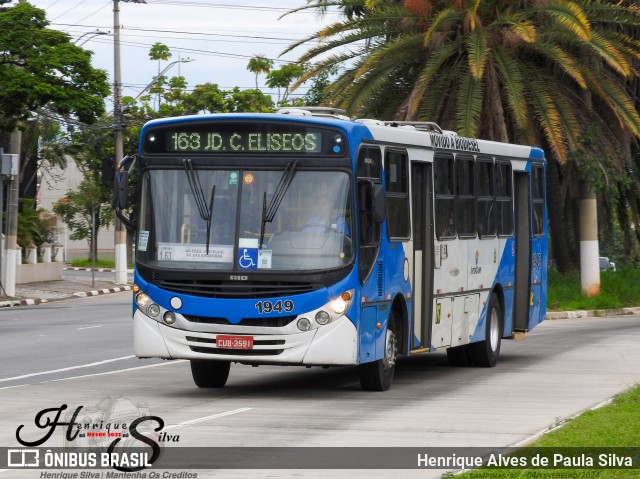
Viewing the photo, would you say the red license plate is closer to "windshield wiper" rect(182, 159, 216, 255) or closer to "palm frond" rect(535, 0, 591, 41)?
"windshield wiper" rect(182, 159, 216, 255)

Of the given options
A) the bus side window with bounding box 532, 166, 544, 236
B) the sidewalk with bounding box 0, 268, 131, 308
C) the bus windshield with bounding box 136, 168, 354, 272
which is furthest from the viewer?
the sidewalk with bounding box 0, 268, 131, 308

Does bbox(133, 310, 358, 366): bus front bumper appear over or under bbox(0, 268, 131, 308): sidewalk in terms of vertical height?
over

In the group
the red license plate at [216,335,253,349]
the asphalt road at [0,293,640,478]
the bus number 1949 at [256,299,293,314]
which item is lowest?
the asphalt road at [0,293,640,478]

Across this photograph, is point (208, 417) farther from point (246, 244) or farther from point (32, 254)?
point (32, 254)

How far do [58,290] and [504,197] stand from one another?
1263 inches

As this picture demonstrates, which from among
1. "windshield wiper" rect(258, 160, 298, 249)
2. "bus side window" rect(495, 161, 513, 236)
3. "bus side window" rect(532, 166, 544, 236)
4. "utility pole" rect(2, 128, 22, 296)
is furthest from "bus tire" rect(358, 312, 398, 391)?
"utility pole" rect(2, 128, 22, 296)

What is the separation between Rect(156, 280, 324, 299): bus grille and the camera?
1488cm

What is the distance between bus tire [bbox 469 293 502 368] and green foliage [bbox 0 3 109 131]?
2259cm

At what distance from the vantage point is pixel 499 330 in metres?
20.8

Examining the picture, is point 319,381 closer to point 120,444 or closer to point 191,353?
point 191,353

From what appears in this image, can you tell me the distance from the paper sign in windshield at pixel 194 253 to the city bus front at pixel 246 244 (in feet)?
0.04

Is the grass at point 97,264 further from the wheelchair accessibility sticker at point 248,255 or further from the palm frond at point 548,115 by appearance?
the wheelchair accessibility sticker at point 248,255

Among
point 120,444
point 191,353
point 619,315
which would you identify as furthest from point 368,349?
point 619,315

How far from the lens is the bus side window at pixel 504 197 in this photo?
67.4 ft
